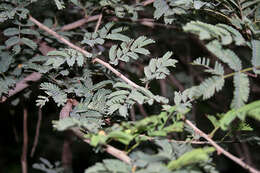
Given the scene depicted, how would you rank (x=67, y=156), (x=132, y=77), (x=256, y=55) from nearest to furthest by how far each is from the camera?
(x=256, y=55) → (x=132, y=77) → (x=67, y=156)

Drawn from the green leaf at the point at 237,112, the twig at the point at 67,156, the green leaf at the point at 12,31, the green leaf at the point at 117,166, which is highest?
the green leaf at the point at 12,31

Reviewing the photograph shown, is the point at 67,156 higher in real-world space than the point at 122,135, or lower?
lower

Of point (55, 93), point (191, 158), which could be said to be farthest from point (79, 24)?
point (191, 158)

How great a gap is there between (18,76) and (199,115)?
133 cm

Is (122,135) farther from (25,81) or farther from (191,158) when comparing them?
(25,81)

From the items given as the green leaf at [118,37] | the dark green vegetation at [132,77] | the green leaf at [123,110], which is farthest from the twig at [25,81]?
the green leaf at [123,110]

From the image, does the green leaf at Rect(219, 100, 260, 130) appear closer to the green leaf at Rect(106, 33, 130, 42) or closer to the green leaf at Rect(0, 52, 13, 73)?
the green leaf at Rect(106, 33, 130, 42)

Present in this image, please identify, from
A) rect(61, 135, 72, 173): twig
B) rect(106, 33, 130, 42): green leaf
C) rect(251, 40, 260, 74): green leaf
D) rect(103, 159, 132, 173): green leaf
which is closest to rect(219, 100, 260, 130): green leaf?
rect(251, 40, 260, 74): green leaf

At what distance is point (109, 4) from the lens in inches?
42.0

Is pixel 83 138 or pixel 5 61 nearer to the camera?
pixel 83 138

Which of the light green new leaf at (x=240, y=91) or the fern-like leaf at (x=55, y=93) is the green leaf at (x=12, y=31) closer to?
the fern-like leaf at (x=55, y=93)

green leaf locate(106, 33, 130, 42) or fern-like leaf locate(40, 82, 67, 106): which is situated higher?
green leaf locate(106, 33, 130, 42)

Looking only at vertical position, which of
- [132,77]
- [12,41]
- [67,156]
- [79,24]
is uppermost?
[79,24]

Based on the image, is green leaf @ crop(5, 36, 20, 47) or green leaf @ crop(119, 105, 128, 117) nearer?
green leaf @ crop(119, 105, 128, 117)
